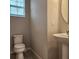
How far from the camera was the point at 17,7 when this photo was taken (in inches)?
142

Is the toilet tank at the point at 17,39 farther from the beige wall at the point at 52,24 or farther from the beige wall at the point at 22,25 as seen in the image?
→ the beige wall at the point at 52,24

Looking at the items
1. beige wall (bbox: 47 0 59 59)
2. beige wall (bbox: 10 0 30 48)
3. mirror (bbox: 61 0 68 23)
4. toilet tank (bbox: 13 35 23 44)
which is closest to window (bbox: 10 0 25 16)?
beige wall (bbox: 10 0 30 48)

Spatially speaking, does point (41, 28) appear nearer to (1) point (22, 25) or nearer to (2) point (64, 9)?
(2) point (64, 9)

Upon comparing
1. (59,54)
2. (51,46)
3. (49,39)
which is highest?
(49,39)

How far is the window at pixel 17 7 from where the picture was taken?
3496mm

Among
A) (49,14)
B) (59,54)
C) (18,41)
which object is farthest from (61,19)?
(18,41)

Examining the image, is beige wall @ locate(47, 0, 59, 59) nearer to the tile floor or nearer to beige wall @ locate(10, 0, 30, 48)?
the tile floor

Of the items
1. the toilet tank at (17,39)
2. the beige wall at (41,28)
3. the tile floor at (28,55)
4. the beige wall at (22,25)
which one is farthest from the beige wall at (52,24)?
the beige wall at (22,25)

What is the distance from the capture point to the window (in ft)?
11.5

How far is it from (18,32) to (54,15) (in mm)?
1712

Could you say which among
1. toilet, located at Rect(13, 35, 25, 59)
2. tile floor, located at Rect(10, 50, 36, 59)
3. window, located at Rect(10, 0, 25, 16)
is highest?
window, located at Rect(10, 0, 25, 16)

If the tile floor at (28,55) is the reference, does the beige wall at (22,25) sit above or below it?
above
